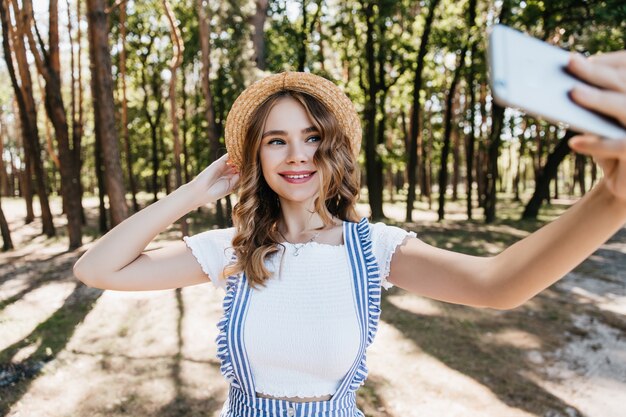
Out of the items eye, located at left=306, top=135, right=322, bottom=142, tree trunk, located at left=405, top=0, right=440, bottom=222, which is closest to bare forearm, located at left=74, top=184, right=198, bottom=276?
eye, located at left=306, top=135, right=322, bottom=142

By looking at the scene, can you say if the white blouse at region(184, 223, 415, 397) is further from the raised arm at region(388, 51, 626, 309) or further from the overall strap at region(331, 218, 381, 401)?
the raised arm at region(388, 51, 626, 309)

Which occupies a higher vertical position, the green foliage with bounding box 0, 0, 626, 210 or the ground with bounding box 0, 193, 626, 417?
the green foliage with bounding box 0, 0, 626, 210

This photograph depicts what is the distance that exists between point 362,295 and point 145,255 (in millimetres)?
868

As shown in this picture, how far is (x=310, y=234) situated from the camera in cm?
206

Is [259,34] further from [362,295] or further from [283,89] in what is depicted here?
[362,295]

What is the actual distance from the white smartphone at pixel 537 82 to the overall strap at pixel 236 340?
125cm

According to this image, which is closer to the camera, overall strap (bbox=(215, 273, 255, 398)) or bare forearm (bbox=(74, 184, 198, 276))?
overall strap (bbox=(215, 273, 255, 398))

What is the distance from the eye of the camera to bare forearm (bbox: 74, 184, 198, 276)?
186cm

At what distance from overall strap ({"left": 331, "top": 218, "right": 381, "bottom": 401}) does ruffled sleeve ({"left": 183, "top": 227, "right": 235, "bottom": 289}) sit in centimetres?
51

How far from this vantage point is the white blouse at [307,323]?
1705 millimetres

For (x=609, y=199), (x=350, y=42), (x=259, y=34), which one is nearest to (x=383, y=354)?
(x=609, y=199)

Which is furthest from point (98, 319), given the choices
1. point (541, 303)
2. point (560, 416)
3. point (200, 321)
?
point (541, 303)

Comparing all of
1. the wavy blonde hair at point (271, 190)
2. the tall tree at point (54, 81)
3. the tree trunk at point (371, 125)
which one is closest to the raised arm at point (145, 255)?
the wavy blonde hair at point (271, 190)

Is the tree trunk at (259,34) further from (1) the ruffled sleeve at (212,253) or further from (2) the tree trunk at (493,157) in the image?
(1) the ruffled sleeve at (212,253)
